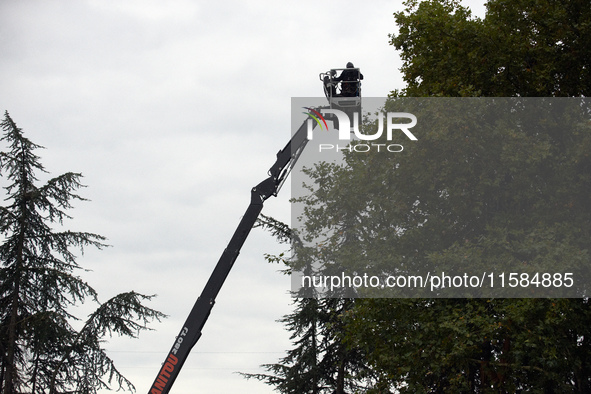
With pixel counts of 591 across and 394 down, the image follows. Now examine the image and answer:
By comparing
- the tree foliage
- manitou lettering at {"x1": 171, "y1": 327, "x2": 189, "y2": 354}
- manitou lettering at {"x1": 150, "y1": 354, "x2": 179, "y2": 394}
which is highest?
the tree foliage

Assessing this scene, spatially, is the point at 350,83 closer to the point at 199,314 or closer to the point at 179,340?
the point at 199,314

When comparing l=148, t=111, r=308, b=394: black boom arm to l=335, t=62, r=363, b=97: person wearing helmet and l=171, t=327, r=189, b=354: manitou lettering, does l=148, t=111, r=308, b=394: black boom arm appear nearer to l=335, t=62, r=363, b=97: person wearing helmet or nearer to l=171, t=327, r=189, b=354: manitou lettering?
l=171, t=327, r=189, b=354: manitou lettering

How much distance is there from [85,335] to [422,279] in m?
11.9

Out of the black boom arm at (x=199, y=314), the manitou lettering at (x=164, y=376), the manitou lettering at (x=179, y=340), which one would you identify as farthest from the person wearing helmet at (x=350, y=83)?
the manitou lettering at (x=164, y=376)

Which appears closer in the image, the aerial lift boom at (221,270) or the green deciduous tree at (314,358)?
the aerial lift boom at (221,270)

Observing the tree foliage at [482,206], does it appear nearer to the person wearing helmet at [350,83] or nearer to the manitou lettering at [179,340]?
the person wearing helmet at [350,83]

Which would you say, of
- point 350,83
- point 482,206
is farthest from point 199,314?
point 482,206

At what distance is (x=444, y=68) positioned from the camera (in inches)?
859

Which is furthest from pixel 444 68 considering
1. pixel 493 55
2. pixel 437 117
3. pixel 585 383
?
pixel 585 383

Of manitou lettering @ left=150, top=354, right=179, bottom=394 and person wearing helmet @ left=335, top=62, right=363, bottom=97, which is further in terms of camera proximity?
person wearing helmet @ left=335, top=62, right=363, bottom=97

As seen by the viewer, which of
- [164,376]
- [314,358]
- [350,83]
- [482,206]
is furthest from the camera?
[314,358]

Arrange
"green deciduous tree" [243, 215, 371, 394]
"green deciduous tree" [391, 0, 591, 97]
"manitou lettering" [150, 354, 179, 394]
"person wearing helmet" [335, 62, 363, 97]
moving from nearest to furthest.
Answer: "manitou lettering" [150, 354, 179, 394]
"person wearing helmet" [335, 62, 363, 97]
"green deciduous tree" [391, 0, 591, 97]
"green deciduous tree" [243, 215, 371, 394]

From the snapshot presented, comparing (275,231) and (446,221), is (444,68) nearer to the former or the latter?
(446,221)

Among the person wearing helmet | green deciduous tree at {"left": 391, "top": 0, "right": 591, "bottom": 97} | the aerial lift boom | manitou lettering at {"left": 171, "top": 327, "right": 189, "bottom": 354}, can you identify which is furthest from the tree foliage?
manitou lettering at {"left": 171, "top": 327, "right": 189, "bottom": 354}
